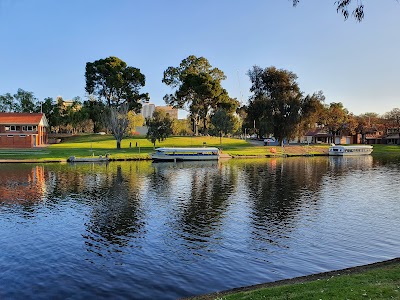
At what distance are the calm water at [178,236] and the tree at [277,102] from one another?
64045mm

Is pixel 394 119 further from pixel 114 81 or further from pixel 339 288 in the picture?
pixel 339 288

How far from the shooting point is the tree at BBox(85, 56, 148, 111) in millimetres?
117131

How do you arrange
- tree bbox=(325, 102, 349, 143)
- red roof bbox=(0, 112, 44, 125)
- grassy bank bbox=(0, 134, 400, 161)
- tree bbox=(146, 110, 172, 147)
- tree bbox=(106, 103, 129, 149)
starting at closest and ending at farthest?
1. grassy bank bbox=(0, 134, 400, 161)
2. tree bbox=(146, 110, 172, 147)
3. tree bbox=(106, 103, 129, 149)
4. red roof bbox=(0, 112, 44, 125)
5. tree bbox=(325, 102, 349, 143)

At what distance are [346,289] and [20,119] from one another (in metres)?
109

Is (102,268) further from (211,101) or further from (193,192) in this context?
(211,101)

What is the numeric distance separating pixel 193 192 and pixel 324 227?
57.0ft

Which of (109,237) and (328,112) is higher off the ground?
(328,112)

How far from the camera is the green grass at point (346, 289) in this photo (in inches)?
435

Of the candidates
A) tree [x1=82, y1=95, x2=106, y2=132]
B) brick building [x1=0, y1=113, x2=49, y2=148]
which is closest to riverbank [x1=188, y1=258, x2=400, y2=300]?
brick building [x1=0, y1=113, x2=49, y2=148]

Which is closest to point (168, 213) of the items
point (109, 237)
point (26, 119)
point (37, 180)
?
point (109, 237)

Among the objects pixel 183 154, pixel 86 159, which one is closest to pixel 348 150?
pixel 183 154

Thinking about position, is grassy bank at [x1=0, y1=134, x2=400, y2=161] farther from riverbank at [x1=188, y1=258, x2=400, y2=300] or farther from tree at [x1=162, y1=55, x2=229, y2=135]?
riverbank at [x1=188, y1=258, x2=400, y2=300]

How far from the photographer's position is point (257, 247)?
20828 millimetres

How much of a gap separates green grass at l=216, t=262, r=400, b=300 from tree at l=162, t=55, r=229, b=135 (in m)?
109
